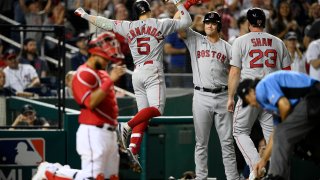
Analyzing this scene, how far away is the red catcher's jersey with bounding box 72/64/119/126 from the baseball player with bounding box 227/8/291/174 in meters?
2.29

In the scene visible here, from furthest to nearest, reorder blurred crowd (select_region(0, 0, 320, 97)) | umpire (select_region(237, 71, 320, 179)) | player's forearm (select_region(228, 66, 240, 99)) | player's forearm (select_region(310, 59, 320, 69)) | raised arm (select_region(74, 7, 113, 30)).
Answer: blurred crowd (select_region(0, 0, 320, 97)) < player's forearm (select_region(310, 59, 320, 69)) < raised arm (select_region(74, 7, 113, 30)) < player's forearm (select_region(228, 66, 240, 99)) < umpire (select_region(237, 71, 320, 179))

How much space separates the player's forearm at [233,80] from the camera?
1269 cm

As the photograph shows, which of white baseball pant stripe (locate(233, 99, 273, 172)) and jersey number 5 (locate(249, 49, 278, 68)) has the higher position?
jersey number 5 (locate(249, 49, 278, 68))

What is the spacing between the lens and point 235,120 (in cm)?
1295

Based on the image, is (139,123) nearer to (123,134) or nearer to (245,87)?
(123,134)

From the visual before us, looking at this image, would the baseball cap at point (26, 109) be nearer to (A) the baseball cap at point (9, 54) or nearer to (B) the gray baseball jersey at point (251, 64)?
(A) the baseball cap at point (9, 54)

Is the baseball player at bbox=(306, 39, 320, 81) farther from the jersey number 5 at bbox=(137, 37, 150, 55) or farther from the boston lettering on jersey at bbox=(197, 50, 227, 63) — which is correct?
the jersey number 5 at bbox=(137, 37, 150, 55)

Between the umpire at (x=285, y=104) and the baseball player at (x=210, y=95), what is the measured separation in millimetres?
2319

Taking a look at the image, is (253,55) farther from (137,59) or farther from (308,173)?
(308,173)

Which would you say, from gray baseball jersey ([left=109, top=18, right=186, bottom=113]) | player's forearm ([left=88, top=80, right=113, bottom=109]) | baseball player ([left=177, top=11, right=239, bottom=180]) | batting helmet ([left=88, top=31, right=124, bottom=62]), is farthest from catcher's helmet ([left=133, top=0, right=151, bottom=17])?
player's forearm ([left=88, top=80, right=113, bottom=109])

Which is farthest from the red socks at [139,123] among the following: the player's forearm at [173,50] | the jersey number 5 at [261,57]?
the player's forearm at [173,50]

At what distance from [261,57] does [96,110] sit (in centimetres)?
289

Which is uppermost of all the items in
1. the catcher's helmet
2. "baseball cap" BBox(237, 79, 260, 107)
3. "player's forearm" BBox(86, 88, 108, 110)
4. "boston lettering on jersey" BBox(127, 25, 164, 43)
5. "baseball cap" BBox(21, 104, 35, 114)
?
the catcher's helmet

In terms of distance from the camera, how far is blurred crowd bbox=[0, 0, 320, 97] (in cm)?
1694
